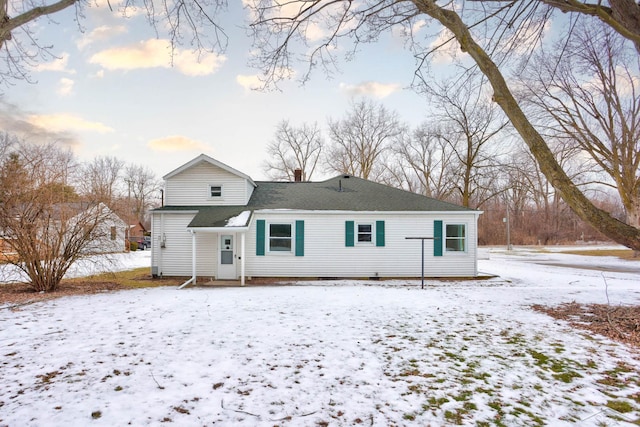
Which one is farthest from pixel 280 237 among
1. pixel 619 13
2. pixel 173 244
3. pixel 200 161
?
pixel 619 13

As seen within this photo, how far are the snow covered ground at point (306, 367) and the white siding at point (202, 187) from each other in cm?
633

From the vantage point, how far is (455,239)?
44.4 feet

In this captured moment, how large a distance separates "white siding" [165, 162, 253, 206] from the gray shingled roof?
0.32m

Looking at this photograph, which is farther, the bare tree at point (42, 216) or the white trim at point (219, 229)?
the white trim at point (219, 229)

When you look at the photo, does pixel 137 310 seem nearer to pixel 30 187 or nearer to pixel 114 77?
pixel 30 187

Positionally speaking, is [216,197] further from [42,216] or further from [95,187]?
[42,216]

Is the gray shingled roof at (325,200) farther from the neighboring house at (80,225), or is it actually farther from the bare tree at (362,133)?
the bare tree at (362,133)

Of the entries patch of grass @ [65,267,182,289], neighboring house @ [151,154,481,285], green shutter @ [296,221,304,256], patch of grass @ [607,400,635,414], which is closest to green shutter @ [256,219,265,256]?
neighboring house @ [151,154,481,285]

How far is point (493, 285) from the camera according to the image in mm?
11953

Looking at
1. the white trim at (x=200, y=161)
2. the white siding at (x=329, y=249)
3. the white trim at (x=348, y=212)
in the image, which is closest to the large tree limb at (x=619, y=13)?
the white trim at (x=348, y=212)

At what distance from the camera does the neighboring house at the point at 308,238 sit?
42.7 feet

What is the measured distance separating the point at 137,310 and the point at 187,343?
308cm

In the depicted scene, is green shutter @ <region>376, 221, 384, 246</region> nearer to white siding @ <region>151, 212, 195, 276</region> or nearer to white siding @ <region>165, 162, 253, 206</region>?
white siding @ <region>165, 162, 253, 206</region>

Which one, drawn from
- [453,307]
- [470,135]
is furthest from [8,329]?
[470,135]
